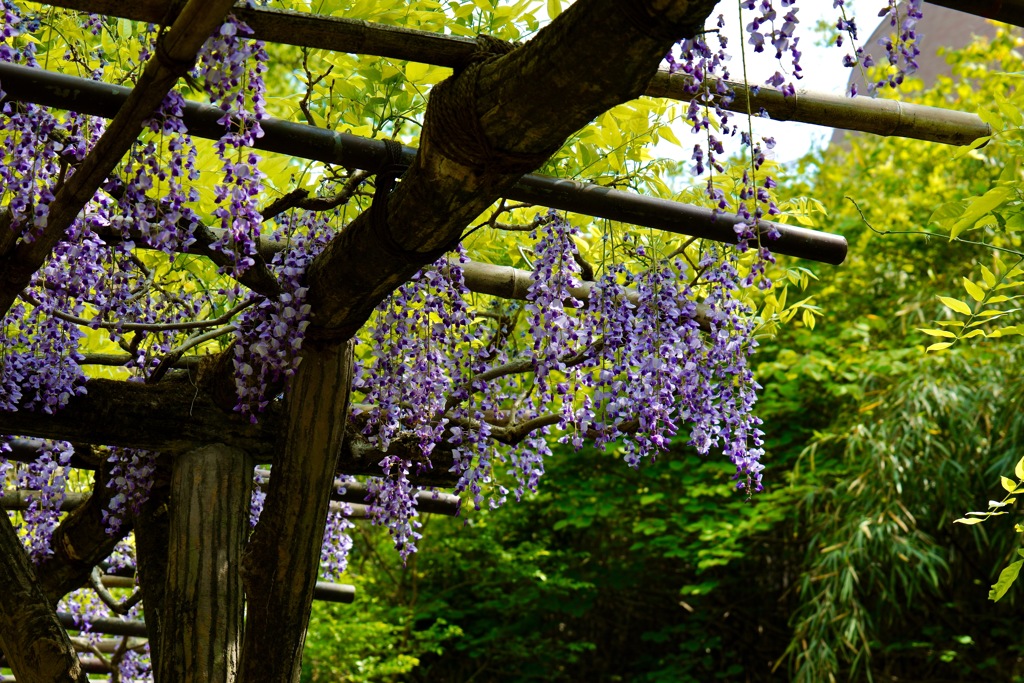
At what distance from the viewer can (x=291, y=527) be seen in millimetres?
2023

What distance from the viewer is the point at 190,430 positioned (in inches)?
89.4

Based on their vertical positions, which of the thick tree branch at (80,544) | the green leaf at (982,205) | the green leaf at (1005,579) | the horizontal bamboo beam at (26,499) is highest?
the green leaf at (982,205)

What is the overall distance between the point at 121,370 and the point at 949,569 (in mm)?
4583

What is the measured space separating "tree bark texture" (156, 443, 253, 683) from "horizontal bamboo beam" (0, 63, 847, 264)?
834 millimetres

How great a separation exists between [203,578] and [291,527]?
0.27 metres

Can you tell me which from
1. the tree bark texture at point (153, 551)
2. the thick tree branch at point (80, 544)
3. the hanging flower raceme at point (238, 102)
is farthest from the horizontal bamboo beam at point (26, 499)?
the hanging flower raceme at point (238, 102)

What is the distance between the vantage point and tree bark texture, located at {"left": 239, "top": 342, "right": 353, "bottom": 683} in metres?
2.01

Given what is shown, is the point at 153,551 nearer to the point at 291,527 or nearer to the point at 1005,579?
the point at 291,527

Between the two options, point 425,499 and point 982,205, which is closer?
point 982,205

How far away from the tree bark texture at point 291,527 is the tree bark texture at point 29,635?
410 mm

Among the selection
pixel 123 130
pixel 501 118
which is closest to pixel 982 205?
pixel 501 118

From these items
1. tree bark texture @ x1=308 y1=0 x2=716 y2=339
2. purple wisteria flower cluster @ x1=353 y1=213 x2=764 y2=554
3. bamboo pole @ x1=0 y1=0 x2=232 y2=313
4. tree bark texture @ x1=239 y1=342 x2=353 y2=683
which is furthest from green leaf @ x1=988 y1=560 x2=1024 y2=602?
bamboo pole @ x1=0 y1=0 x2=232 y2=313

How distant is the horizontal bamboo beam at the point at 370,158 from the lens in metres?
1.62

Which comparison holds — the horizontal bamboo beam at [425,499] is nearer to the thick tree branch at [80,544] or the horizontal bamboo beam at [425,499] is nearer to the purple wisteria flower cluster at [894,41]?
the thick tree branch at [80,544]
